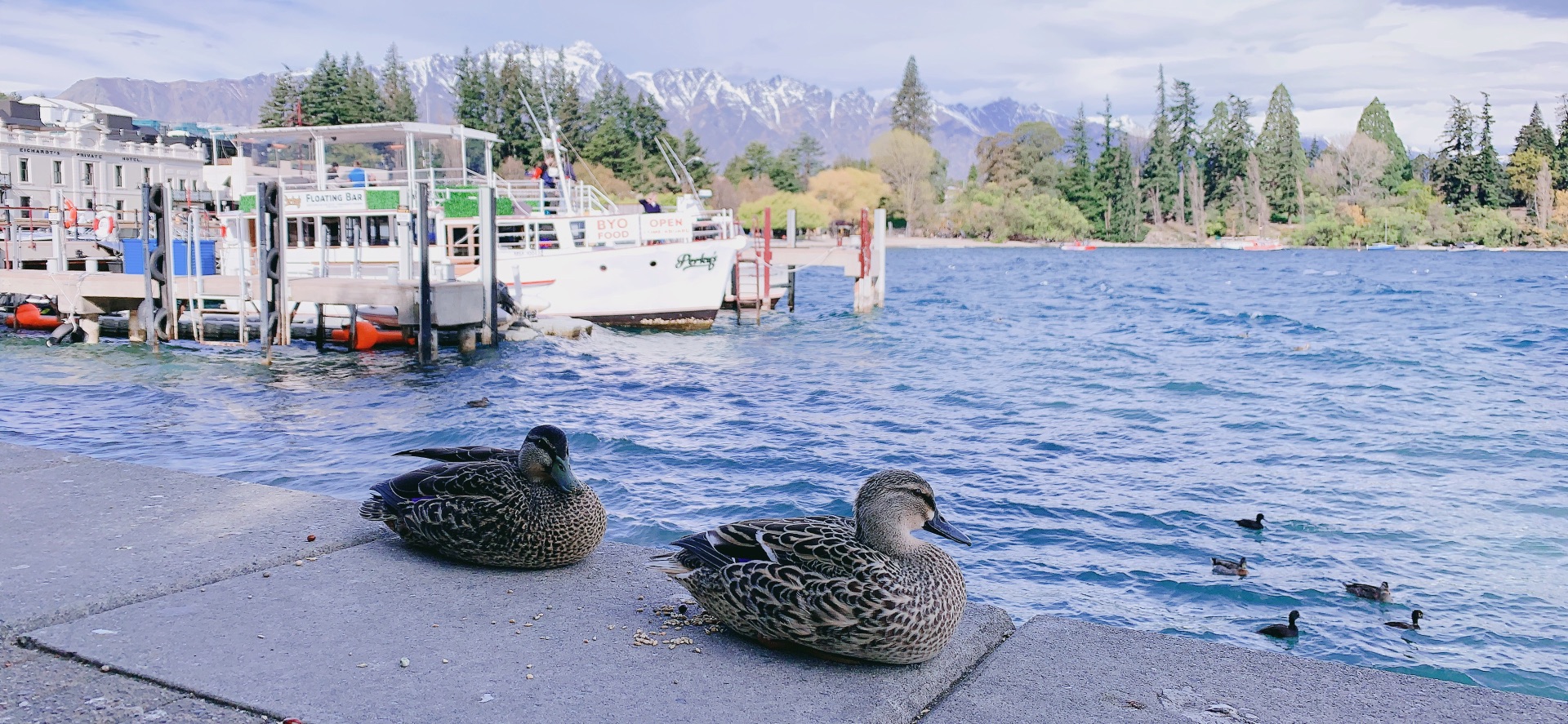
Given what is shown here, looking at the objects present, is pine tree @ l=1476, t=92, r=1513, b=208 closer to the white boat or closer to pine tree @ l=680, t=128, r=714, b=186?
pine tree @ l=680, t=128, r=714, b=186

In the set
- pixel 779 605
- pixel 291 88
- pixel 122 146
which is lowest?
pixel 779 605

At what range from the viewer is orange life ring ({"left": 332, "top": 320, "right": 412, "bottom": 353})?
23356 millimetres

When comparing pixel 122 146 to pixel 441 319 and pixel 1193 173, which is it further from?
pixel 1193 173

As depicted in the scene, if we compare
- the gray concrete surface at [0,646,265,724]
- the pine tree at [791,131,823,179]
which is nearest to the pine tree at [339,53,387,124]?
the pine tree at [791,131,823,179]

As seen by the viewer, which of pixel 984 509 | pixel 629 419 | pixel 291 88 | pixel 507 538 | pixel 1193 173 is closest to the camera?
pixel 507 538

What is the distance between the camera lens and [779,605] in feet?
12.8

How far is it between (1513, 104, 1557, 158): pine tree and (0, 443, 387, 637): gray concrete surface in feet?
509

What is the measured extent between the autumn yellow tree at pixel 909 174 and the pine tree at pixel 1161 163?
94.4 feet

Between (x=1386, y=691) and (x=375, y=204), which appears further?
(x=375, y=204)

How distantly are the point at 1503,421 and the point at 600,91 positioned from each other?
396 ft

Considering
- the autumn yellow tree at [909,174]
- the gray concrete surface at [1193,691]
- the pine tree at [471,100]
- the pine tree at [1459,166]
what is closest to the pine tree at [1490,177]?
the pine tree at [1459,166]

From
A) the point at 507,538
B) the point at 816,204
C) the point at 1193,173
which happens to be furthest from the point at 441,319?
the point at 1193,173

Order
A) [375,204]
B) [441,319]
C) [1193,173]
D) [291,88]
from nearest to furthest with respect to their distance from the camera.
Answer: [441,319]
[375,204]
[291,88]
[1193,173]

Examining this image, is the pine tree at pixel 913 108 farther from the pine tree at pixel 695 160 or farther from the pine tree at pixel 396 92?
the pine tree at pixel 396 92
